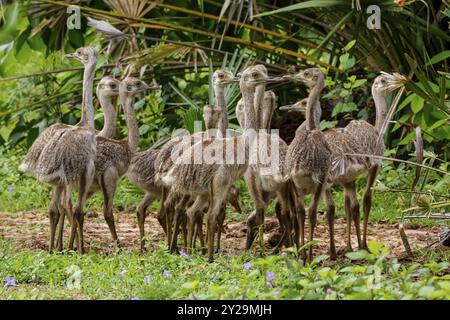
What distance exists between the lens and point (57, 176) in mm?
8656

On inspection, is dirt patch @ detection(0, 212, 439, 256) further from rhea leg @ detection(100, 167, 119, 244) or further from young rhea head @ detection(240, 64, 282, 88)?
young rhea head @ detection(240, 64, 282, 88)

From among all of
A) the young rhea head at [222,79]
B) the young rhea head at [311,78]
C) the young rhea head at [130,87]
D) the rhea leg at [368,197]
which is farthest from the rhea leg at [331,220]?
the young rhea head at [130,87]

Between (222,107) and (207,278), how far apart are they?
7.19ft

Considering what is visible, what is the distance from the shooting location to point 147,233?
33.4 ft

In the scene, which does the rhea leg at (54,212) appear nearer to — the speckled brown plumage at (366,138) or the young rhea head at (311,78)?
the young rhea head at (311,78)

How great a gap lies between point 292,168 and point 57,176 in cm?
195

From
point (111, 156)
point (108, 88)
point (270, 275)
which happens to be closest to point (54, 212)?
point (111, 156)

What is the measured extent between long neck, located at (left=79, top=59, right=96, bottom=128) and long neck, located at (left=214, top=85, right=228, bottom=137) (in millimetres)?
1130

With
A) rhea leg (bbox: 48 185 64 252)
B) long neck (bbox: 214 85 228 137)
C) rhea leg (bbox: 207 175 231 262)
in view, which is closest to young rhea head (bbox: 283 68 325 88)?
long neck (bbox: 214 85 228 137)

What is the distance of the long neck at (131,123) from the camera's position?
30.9 ft

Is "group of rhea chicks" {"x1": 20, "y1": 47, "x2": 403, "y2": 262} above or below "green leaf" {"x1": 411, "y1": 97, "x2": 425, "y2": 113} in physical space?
below

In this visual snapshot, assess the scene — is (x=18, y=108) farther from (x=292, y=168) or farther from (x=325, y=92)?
(x=292, y=168)

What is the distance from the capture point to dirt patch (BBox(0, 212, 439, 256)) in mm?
9336

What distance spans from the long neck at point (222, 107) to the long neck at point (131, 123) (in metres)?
0.85
